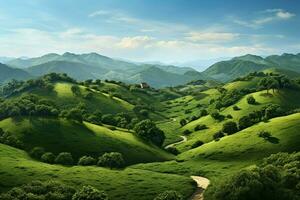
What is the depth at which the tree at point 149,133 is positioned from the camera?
609ft

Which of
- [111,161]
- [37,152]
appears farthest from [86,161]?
[37,152]

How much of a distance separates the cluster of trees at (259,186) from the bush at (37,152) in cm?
7575

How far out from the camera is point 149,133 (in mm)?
186875

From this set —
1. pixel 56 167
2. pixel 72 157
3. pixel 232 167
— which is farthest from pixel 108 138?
pixel 232 167

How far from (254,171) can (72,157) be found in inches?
3141

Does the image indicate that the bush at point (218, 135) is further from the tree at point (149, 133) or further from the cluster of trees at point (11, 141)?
the cluster of trees at point (11, 141)

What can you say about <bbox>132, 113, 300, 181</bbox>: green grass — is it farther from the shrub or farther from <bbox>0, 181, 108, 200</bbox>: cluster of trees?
<bbox>0, 181, 108, 200</bbox>: cluster of trees

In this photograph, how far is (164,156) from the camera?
16362 cm

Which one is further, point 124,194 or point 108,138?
point 108,138

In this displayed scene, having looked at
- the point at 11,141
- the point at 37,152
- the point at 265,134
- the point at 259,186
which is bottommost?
the point at 37,152

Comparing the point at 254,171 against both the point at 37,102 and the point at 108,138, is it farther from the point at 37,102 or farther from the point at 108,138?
the point at 37,102

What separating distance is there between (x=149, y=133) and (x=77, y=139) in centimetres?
3978

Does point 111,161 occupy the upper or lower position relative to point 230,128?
lower

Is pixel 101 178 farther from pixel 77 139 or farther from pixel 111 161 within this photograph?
pixel 77 139
